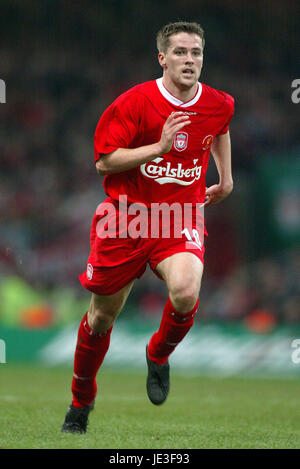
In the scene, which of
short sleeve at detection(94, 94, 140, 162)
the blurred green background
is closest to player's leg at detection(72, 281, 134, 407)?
short sleeve at detection(94, 94, 140, 162)

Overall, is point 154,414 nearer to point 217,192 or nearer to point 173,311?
point 173,311

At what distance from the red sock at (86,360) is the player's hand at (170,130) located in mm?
1268

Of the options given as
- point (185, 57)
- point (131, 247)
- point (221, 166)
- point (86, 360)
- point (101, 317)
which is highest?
point (185, 57)

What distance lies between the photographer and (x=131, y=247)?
4.90m

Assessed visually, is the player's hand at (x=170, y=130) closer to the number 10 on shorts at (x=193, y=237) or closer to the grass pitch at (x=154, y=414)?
the number 10 on shorts at (x=193, y=237)

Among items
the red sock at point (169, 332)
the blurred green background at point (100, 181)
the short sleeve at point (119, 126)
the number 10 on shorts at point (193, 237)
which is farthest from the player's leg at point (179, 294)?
the blurred green background at point (100, 181)

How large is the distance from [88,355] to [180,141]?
1.47 metres

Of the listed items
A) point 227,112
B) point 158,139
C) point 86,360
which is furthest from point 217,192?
point 86,360

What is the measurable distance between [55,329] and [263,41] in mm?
7912

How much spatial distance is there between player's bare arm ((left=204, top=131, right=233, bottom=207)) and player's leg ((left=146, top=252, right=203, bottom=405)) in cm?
81

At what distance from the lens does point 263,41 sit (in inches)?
623

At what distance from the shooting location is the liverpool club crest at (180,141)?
490 cm

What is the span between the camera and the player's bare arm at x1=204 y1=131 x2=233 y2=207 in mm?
5336
